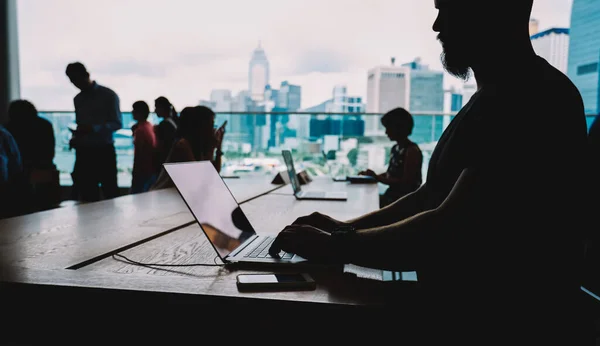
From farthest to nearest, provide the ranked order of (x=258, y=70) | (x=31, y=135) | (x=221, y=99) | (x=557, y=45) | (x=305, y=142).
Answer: (x=258, y=70), (x=221, y=99), (x=557, y=45), (x=305, y=142), (x=31, y=135)

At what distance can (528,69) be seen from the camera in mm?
863

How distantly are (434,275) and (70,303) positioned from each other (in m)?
0.69

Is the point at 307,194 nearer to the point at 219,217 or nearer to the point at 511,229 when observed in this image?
the point at 219,217

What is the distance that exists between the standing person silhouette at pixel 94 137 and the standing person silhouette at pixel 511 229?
151 inches

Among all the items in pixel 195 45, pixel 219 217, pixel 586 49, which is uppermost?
pixel 195 45

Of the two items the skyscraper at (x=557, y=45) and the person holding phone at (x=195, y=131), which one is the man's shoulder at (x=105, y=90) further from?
the skyscraper at (x=557, y=45)

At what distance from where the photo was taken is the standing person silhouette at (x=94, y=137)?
4.16 m

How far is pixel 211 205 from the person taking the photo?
1.28m

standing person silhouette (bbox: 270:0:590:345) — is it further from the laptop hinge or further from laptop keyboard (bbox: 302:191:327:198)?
laptop keyboard (bbox: 302:191:327:198)

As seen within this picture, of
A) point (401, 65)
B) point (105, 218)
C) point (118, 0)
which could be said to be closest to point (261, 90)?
point (401, 65)

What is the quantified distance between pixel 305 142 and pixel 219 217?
11.7 ft

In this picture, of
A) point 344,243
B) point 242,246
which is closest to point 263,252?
point 242,246

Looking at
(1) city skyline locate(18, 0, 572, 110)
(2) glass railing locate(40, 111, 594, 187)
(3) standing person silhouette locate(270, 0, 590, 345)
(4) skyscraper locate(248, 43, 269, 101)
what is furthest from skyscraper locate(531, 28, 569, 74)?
(3) standing person silhouette locate(270, 0, 590, 345)

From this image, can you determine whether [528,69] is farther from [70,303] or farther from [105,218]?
[105,218]
